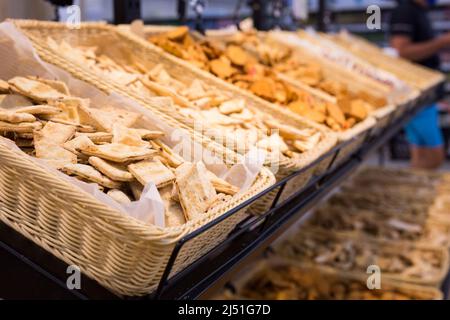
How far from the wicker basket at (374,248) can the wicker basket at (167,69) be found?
3.04ft

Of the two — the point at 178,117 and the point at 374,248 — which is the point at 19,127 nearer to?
the point at 178,117

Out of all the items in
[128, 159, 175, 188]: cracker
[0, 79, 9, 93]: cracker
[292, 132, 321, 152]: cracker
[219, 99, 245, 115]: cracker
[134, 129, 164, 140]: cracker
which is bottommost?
[292, 132, 321, 152]: cracker

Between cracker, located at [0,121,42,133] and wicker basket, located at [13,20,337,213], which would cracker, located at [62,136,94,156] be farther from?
wicker basket, located at [13,20,337,213]

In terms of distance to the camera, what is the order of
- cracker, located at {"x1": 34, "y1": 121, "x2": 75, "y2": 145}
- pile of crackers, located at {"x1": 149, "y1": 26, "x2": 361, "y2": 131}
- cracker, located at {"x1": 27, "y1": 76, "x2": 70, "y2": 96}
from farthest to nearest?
pile of crackers, located at {"x1": 149, "y1": 26, "x2": 361, "y2": 131}
cracker, located at {"x1": 27, "y1": 76, "x2": 70, "y2": 96}
cracker, located at {"x1": 34, "y1": 121, "x2": 75, "y2": 145}

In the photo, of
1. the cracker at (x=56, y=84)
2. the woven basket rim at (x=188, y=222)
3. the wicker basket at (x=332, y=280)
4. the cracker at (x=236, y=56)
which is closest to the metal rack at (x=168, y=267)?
the woven basket rim at (x=188, y=222)

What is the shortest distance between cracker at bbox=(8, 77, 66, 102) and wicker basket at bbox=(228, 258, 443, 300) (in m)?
1.25

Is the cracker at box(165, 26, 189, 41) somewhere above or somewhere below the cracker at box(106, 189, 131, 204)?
above

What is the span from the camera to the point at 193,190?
3.31 feet

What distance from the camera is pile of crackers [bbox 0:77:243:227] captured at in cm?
99

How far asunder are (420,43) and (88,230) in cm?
385

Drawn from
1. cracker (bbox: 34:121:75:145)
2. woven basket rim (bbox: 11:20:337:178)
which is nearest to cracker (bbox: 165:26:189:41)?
woven basket rim (bbox: 11:20:337:178)

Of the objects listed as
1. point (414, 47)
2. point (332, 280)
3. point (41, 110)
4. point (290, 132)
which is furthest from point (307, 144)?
point (414, 47)
